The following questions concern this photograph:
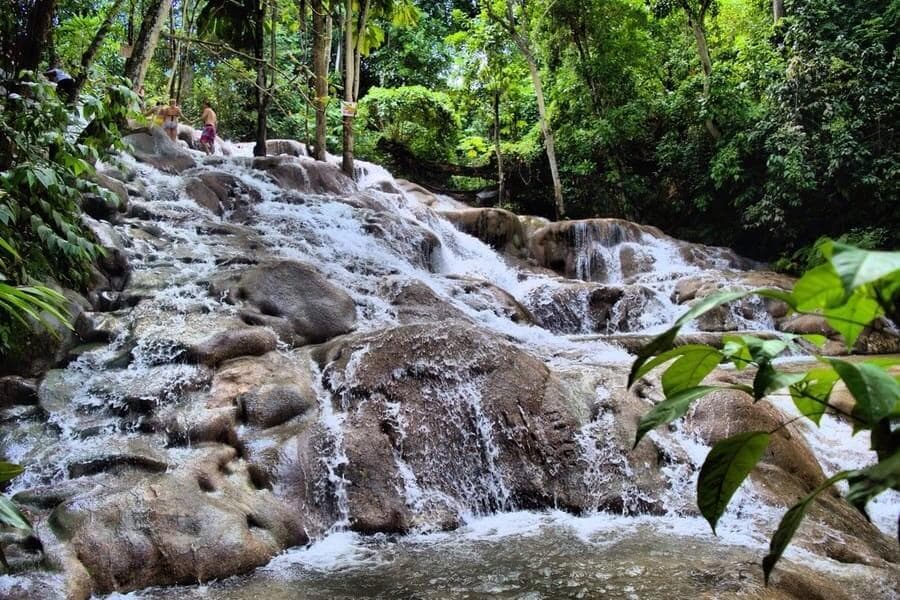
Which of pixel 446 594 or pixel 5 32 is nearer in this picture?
pixel 446 594

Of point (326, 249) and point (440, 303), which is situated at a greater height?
point (326, 249)

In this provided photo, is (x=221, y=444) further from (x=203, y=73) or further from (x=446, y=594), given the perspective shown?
(x=203, y=73)

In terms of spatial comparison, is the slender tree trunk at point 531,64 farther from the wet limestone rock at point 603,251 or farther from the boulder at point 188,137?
the boulder at point 188,137

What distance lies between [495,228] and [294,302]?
7.81 meters

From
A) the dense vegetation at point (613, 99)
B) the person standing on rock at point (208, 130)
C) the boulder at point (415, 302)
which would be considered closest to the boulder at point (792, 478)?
the boulder at point (415, 302)

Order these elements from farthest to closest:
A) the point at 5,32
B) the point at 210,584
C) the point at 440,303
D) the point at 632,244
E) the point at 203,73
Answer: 1. the point at 203,73
2. the point at 632,244
3. the point at 440,303
4. the point at 5,32
5. the point at 210,584

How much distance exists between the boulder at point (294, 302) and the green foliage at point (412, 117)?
43.2 feet

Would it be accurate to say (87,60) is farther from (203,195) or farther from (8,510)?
(203,195)

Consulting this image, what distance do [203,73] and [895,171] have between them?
64.1 ft

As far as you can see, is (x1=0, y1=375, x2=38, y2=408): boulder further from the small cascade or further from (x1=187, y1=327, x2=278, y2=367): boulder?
the small cascade

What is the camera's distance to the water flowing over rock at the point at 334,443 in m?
3.80

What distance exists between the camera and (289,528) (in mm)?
4344

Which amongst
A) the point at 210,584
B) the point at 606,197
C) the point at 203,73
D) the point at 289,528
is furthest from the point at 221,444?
the point at 203,73

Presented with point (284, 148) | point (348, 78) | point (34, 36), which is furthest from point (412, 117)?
point (34, 36)
